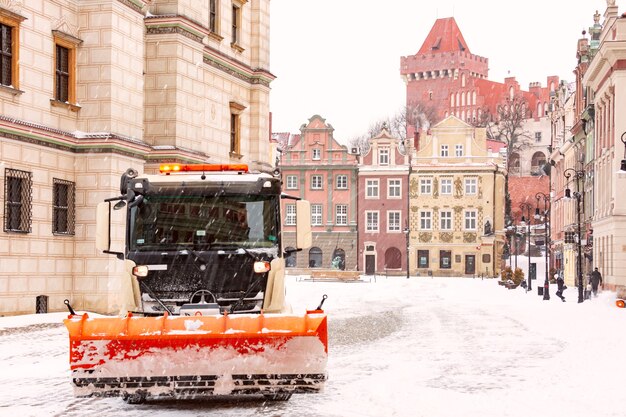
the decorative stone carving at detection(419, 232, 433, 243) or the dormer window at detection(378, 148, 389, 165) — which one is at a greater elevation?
the dormer window at detection(378, 148, 389, 165)

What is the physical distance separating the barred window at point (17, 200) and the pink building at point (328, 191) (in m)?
57.8

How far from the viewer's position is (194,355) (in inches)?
374

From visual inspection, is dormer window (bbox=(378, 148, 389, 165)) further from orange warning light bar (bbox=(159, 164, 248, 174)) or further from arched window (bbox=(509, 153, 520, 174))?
orange warning light bar (bbox=(159, 164, 248, 174))

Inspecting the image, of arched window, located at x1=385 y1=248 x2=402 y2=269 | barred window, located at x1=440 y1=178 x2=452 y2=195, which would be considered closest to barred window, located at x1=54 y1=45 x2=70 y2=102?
arched window, located at x1=385 y1=248 x2=402 y2=269

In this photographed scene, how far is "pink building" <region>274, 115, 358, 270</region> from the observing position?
267ft

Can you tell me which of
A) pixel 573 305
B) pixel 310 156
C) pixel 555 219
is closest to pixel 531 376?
pixel 573 305

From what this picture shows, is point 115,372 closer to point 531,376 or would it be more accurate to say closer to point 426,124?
point 531,376

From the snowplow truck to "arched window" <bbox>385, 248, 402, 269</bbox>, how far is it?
6972 centimetres

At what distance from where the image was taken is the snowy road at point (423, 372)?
10164 millimetres

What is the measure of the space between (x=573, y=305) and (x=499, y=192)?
157 ft

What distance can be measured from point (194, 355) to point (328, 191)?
7242 cm

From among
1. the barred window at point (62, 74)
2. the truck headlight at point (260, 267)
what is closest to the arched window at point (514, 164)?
the barred window at point (62, 74)

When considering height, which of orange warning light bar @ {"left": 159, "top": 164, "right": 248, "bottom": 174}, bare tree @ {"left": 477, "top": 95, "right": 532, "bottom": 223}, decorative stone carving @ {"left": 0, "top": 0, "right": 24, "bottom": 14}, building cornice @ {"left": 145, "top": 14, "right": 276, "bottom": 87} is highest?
bare tree @ {"left": 477, "top": 95, "right": 532, "bottom": 223}

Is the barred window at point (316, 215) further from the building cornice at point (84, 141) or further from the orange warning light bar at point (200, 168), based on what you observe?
the orange warning light bar at point (200, 168)
